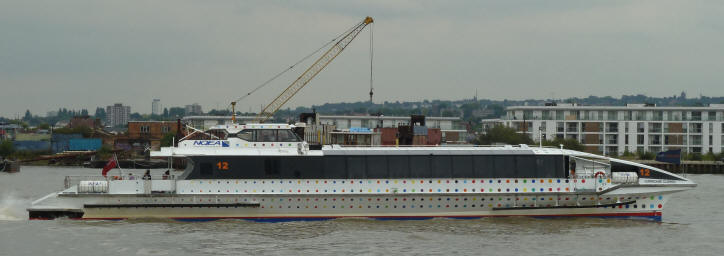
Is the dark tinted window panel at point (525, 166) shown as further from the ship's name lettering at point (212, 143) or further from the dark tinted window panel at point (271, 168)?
the ship's name lettering at point (212, 143)

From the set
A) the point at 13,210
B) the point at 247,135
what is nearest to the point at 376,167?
the point at 247,135

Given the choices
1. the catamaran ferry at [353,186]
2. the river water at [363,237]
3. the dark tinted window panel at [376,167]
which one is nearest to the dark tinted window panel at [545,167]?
the catamaran ferry at [353,186]

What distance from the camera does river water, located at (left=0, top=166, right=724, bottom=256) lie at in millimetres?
26375

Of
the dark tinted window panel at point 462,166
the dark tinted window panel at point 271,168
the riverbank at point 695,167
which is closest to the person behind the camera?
the dark tinted window panel at point 271,168

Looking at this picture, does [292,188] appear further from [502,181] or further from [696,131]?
[696,131]

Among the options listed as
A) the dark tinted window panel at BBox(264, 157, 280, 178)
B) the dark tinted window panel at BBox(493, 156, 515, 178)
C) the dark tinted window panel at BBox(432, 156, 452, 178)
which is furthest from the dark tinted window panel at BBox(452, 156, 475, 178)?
the dark tinted window panel at BBox(264, 157, 280, 178)

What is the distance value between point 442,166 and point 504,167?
2340 millimetres

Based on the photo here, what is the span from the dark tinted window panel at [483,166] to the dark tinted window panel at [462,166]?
19 centimetres

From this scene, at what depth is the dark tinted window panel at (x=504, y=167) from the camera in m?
31.6

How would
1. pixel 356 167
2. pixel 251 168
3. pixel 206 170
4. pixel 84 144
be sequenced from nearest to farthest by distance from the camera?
1. pixel 206 170
2. pixel 251 168
3. pixel 356 167
4. pixel 84 144

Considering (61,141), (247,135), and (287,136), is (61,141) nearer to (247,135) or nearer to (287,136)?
(247,135)

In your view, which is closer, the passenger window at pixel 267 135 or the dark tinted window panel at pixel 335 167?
the dark tinted window panel at pixel 335 167

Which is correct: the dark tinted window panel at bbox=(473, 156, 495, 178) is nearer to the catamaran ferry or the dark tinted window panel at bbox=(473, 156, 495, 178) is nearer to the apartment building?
the catamaran ferry

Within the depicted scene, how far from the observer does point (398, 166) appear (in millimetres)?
31406
